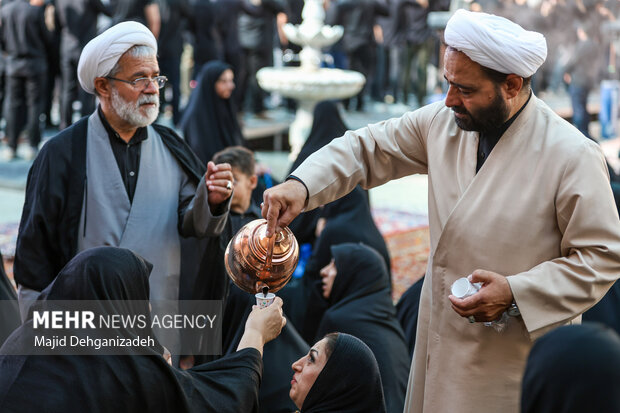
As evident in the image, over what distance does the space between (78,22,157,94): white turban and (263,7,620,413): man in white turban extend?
3.69 feet

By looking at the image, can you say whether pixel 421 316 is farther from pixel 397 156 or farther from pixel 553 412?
pixel 553 412

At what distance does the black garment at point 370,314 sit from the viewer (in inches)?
127

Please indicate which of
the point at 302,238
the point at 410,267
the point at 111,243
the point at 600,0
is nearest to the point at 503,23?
the point at 111,243

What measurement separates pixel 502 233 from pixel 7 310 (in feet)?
6.10

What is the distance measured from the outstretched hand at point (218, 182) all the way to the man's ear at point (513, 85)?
115 cm

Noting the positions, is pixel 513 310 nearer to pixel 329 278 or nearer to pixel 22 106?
pixel 329 278

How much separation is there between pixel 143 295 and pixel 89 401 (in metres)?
0.34

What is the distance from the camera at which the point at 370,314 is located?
11.5 feet

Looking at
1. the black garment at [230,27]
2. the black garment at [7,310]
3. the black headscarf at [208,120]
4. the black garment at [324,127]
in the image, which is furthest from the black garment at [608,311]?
the black garment at [230,27]

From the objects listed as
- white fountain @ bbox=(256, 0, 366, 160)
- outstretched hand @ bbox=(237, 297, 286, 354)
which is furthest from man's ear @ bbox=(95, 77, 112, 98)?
white fountain @ bbox=(256, 0, 366, 160)

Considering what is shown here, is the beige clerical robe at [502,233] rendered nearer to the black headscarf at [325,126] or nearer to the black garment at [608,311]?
the black garment at [608,311]

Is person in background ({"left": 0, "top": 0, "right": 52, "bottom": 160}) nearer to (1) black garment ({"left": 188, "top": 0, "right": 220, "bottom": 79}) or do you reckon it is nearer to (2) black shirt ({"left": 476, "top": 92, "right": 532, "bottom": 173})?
(1) black garment ({"left": 188, "top": 0, "right": 220, "bottom": 79})

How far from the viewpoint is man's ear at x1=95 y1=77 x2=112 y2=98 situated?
119 inches

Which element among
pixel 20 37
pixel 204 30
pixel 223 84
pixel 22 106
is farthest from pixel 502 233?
pixel 204 30
